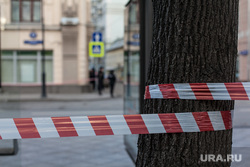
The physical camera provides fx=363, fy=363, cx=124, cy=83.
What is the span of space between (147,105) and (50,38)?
71.2 ft

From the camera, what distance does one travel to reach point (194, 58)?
2.19 m

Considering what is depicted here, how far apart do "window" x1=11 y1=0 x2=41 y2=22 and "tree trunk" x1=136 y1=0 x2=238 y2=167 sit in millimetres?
21822

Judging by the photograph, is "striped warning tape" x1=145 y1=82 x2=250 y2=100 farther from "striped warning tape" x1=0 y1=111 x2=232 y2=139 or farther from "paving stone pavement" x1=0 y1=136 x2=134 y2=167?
"paving stone pavement" x1=0 y1=136 x2=134 y2=167

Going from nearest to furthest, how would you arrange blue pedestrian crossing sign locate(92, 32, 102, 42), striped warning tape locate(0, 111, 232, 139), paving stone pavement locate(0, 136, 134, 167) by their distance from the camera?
striped warning tape locate(0, 111, 232, 139) < paving stone pavement locate(0, 136, 134, 167) < blue pedestrian crossing sign locate(92, 32, 102, 42)

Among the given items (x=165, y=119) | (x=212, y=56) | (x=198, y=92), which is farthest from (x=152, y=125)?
(x=212, y=56)

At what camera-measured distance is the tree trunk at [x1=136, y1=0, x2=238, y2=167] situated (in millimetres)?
2182

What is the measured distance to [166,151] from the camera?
88.0 inches

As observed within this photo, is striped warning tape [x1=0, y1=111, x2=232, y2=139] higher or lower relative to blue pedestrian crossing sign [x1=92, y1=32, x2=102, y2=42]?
lower

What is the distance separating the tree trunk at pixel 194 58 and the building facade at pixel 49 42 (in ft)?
68.8

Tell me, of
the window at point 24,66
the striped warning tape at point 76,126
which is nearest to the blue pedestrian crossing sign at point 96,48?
the window at point 24,66

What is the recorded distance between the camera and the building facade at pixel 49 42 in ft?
74.7
